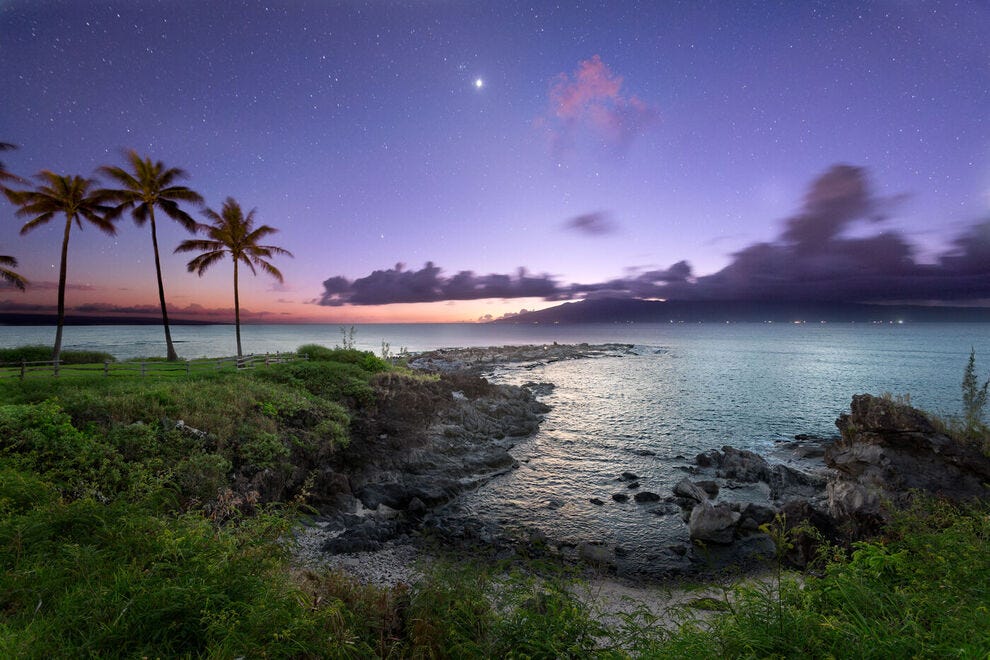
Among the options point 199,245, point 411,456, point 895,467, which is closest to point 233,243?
Answer: point 199,245

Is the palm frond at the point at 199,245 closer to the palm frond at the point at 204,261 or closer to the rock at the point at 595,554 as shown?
the palm frond at the point at 204,261

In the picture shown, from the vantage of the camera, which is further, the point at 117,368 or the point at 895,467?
the point at 117,368

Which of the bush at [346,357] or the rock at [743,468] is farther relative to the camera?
the bush at [346,357]

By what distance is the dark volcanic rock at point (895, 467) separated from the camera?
475 inches

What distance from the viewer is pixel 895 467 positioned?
537 inches

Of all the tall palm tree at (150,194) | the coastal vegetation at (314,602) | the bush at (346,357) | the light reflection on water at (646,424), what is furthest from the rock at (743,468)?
the tall palm tree at (150,194)

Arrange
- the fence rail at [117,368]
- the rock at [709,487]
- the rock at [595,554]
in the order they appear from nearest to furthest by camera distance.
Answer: the rock at [595,554] < the rock at [709,487] < the fence rail at [117,368]

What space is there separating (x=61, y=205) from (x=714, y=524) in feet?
140

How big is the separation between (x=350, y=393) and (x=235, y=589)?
59.6ft

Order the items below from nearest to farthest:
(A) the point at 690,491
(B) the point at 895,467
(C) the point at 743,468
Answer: (B) the point at 895,467 → (A) the point at 690,491 → (C) the point at 743,468

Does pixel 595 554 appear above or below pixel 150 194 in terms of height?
below

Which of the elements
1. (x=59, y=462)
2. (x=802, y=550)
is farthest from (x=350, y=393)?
(x=802, y=550)

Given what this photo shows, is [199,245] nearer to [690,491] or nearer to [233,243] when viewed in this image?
[233,243]

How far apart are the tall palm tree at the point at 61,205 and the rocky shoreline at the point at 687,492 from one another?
2508cm
